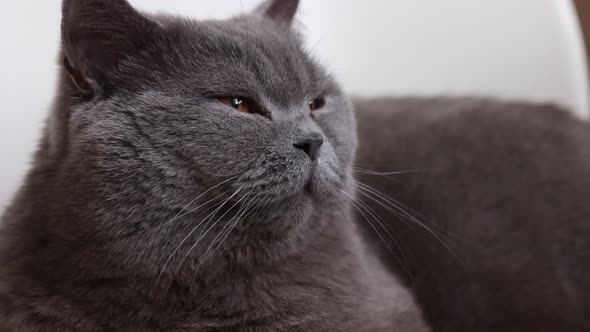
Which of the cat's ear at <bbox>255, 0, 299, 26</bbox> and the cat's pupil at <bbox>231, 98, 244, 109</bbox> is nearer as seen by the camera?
the cat's pupil at <bbox>231, 98, 244, 109</bbox>

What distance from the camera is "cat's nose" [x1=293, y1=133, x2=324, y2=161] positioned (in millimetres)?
875

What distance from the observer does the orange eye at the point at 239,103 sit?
0.90 m

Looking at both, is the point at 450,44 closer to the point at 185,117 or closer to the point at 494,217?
the point at 494,217

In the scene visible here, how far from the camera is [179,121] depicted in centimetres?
87

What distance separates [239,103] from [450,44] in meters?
1.21

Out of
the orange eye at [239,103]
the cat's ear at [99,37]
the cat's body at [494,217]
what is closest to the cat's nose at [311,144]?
the orange eye at [239,103]

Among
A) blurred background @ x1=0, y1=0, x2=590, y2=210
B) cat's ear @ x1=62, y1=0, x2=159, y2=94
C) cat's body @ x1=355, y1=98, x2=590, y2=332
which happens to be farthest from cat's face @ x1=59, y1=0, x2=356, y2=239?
blurred background @ x1=0, y1=0, x2=590, y2=210

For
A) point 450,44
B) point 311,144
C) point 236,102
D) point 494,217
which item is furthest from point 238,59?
Answer: point 450,44

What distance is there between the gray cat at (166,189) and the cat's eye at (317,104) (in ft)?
0.26

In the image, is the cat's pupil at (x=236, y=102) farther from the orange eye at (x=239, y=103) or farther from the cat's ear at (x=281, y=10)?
the cat's ear at (x=281, y=10)

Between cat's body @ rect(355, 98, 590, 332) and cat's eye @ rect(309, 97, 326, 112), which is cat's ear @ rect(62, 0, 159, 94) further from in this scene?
cat's body @ rect(355, 98, 590, 332)

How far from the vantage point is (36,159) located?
991 millimetres

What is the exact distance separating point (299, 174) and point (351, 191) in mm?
218

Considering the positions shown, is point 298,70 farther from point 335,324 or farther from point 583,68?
point 583,68
